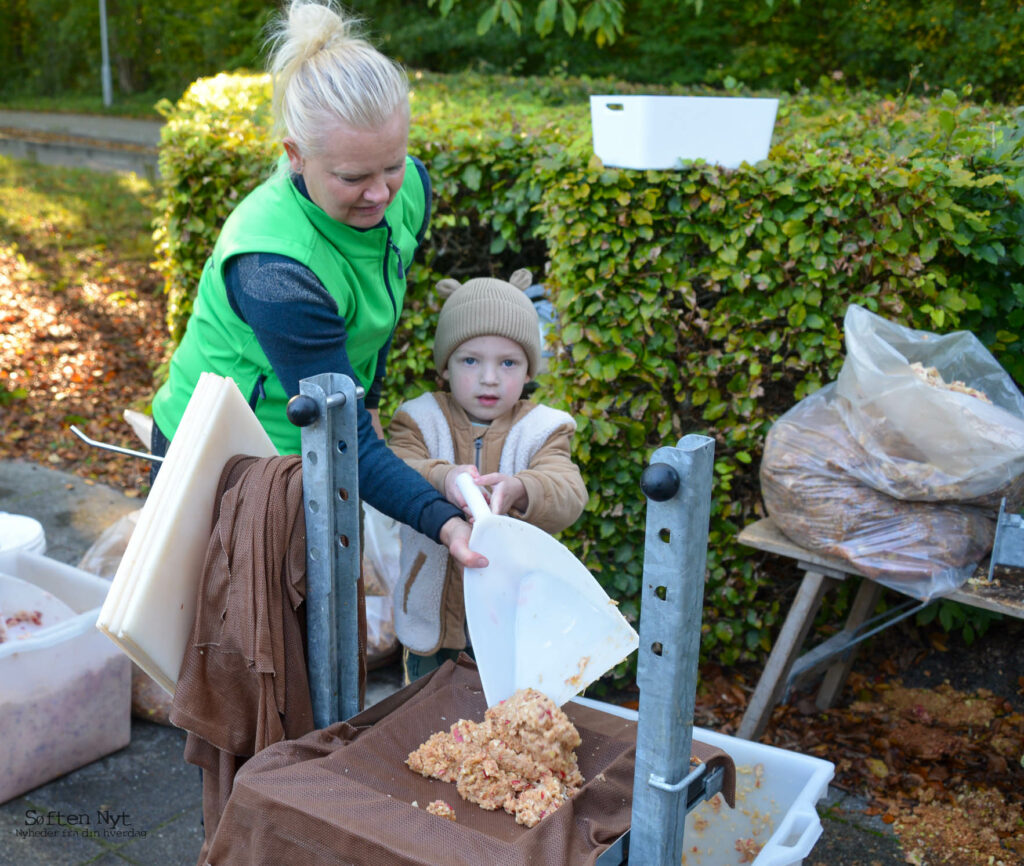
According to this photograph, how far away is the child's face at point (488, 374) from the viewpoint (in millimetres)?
2256

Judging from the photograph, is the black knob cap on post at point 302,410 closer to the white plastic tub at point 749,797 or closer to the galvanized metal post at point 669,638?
the galvanized metal post at point 669,638

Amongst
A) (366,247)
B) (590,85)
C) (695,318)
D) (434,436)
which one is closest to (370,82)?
(366,247)

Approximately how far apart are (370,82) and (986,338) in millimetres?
2222

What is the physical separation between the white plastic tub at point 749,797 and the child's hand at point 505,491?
41cm

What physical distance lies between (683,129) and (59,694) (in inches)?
93.5

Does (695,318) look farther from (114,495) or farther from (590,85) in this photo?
(590,85)

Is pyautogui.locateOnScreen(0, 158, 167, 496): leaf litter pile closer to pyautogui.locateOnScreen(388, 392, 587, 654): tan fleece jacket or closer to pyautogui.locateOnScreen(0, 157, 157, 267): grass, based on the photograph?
pyautogui.locateOnScreen(0, 157, 157, 267): grass

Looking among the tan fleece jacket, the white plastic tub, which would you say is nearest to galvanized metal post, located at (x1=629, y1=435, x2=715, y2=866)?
the white plastic tub

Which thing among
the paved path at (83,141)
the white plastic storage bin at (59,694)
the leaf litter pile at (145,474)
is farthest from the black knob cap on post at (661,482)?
the paved path at (83,141)

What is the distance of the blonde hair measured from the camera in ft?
5.91

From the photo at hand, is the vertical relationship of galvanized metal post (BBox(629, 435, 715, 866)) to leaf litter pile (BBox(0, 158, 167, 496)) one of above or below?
above

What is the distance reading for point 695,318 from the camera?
310cm

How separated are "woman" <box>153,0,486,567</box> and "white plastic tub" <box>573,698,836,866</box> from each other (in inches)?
27.5

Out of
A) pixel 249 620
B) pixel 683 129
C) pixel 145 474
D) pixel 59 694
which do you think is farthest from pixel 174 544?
pixel 145 474
